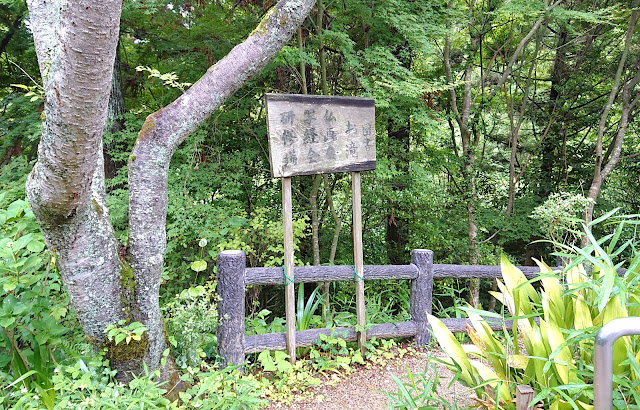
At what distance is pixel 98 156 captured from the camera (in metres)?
2.10

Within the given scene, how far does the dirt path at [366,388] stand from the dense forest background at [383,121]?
1.25m

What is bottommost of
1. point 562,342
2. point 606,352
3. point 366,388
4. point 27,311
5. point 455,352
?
point 366,388

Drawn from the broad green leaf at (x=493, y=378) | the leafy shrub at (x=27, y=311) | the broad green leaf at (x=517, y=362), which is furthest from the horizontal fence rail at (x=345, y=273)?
the broad green leaf at (x=517, y=362)

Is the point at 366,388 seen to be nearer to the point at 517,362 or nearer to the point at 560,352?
the point at 517,362

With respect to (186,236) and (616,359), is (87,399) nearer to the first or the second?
(186,236)

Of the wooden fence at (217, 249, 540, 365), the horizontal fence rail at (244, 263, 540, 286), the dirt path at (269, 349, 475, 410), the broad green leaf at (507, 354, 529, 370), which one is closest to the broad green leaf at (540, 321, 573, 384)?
the broad green leaf at (507, 354, 529, 370)

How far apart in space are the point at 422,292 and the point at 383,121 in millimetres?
2577

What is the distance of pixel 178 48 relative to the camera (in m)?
4.25

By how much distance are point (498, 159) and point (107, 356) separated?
23.8 feet

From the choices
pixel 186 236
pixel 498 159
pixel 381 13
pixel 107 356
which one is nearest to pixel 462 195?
pixel 498 159

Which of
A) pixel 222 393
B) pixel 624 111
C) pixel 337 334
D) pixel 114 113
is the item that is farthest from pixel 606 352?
A: pixel 624 111

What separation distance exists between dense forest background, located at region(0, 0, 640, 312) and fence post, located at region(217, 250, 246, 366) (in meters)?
0.21

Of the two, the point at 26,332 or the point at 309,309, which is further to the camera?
the point at 309,309

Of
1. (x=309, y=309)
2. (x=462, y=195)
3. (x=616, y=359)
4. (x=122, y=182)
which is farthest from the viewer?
(x=462, y=195)
